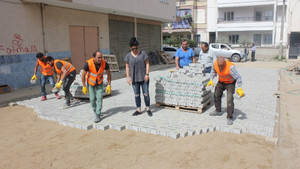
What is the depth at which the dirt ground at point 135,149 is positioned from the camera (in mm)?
4043

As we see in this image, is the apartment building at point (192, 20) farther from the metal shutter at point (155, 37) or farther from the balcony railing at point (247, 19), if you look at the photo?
the metal shutter at point (155, 37)

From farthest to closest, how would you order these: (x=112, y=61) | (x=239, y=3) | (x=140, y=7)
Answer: (x=239, y=3), (x=140, y=7), (x=112, y=61)

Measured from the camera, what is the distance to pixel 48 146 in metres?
4.76

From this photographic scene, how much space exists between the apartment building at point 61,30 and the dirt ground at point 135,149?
519cm

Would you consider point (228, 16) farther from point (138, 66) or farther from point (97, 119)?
point (97, 119)

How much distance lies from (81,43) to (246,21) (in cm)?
2823

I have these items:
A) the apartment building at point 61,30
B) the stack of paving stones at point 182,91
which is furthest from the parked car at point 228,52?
the stack of paving stones at point 182,91

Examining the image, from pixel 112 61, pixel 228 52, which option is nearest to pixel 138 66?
pixel 112 61

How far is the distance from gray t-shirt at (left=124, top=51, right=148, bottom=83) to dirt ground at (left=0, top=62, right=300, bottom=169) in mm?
1437

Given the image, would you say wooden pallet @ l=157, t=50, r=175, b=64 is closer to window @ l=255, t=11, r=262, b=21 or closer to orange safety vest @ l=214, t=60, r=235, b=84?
orange safety vest @ l=214, t=60, r=235, b=84

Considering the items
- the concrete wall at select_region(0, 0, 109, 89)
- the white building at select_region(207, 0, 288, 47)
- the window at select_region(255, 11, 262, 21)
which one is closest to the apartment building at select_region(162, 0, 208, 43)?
the white building at select_region(207, 0, 288, 47)

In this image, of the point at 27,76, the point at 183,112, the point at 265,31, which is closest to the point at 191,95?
the point at 183,112

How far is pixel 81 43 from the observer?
13.4 metres

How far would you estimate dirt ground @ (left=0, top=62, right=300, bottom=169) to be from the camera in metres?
4.04
